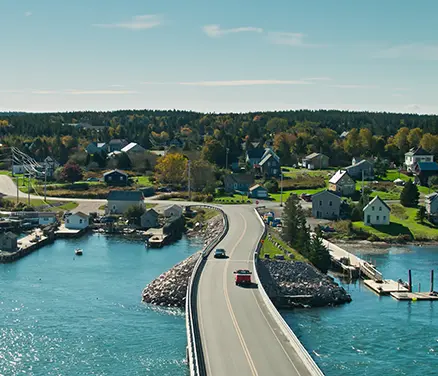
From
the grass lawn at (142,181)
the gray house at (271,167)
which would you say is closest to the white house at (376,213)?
the gray house at (271,167)

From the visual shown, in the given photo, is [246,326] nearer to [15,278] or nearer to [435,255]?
[15,278]

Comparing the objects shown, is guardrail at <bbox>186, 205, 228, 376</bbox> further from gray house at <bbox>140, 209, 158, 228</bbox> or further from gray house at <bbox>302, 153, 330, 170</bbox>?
gray house at <bbox>302, 153, 330, 170</bbox>

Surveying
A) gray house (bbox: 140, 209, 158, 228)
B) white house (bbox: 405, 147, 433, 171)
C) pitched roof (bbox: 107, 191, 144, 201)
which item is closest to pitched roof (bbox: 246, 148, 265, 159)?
white house (bbox: 405, 147, 433, 171)

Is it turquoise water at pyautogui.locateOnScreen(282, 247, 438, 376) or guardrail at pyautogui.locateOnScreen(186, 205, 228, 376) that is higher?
guardrail at pyautogui.locateOnScreen(186, 205, 228, 376)

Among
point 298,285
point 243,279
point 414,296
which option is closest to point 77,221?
point 298,285

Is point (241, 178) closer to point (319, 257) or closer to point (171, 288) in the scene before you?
point (319, 257)

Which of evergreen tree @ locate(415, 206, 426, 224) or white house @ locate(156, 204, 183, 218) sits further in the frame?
white house @ locate(156, 204, 183, 218)
